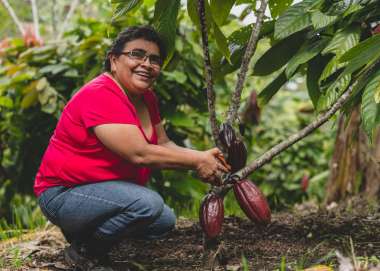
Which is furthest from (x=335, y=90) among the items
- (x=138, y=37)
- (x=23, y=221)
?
(x=23, y=221)

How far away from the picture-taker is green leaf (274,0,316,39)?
6.77 feet

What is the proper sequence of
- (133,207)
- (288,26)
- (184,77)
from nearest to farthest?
(288,26)
(133,207)
(184,77)

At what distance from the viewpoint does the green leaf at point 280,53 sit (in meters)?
2.38

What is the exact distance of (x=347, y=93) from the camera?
2182 millimetres

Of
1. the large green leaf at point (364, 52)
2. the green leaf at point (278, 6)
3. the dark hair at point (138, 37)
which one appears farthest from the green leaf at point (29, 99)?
the large green leaf at point (364, 52)

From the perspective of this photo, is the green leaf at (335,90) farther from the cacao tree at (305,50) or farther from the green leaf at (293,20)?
the green leaf at (293,20)

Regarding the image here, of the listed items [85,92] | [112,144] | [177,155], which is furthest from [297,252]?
[85,92]

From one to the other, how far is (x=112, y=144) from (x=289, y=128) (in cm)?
378

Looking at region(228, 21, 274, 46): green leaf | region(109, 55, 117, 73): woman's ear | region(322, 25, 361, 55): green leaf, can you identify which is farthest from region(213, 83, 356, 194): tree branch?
region(109, 55, 117, 73): woman's ear

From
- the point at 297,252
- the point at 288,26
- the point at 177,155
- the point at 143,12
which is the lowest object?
the point at 297,252

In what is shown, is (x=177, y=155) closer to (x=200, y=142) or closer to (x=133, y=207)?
(x=133, y=207)

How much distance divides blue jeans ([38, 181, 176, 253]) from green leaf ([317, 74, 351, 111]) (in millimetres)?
835

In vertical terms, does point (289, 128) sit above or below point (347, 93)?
below

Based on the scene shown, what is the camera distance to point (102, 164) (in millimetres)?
2461
